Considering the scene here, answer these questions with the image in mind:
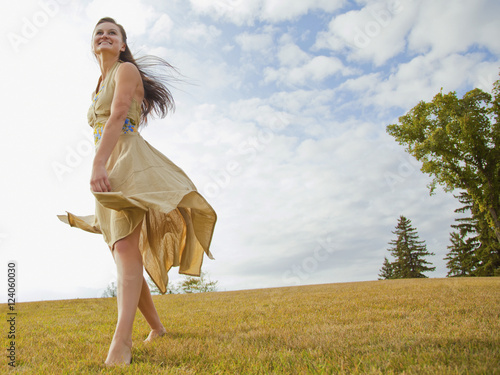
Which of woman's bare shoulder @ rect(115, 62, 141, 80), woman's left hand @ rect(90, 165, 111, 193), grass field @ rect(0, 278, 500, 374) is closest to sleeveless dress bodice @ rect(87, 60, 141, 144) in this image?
woman's bare shoulder @ rect(115, 62, 141, 80)

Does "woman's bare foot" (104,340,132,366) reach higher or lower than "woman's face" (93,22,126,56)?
lower

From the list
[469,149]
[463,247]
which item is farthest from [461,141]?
[463,247]

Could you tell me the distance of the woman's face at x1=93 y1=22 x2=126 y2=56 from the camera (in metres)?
3.22

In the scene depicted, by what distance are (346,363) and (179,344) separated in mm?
1403

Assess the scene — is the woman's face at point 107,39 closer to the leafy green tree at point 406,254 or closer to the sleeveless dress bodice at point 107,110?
the sleeveless dress bodice at point 107,110

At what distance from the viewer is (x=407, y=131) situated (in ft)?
79.0

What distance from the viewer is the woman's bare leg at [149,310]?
10.8ft

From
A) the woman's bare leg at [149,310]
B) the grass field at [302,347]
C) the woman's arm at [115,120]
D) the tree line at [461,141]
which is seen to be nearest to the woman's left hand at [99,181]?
the woman's arm at [115,120]

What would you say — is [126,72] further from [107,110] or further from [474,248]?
[474,248]

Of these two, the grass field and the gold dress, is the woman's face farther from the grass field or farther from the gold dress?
the grass field

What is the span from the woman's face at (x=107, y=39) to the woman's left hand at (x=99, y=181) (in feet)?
3.88

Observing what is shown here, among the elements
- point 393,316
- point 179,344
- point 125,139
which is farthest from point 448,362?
point 125,139

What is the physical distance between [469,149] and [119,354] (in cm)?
2373

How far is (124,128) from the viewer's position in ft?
10.0
